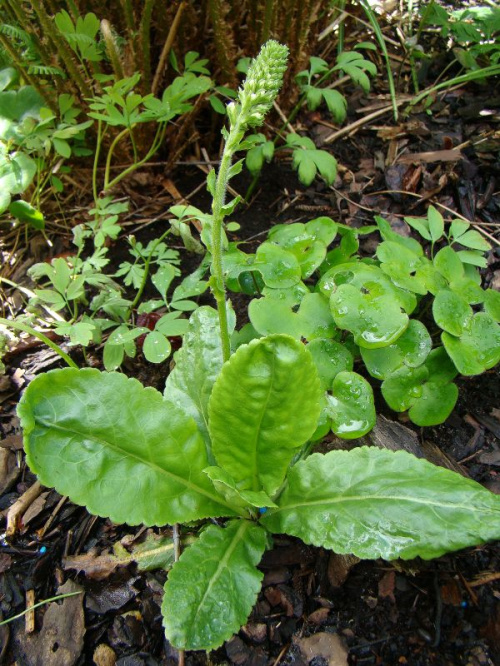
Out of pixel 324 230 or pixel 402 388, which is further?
pixel 324 230

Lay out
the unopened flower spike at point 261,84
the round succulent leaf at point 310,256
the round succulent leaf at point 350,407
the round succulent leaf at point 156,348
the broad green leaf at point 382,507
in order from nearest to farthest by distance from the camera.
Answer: the unopened flower spike at point 261,84
the broad green leaf at point 382,507
the round succulent leaf at point 350,407
the round succulent leaf at point 156,348
the round succulent leaf at point 310,256

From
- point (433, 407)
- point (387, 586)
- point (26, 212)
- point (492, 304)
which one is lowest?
point (387, 586)

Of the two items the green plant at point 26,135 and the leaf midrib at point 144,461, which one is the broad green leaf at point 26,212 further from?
the leaf midrib at point 144,461

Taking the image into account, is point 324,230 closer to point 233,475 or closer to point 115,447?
point 233,475

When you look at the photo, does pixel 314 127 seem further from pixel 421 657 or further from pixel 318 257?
pixel 421 657

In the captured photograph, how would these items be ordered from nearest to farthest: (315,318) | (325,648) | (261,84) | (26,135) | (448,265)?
(261,84)
(325,648)
(315,318)
(448,265)
(26,135)

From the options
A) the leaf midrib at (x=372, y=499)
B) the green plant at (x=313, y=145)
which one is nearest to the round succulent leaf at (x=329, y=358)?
the leaf midrib at (x=372, y=499)

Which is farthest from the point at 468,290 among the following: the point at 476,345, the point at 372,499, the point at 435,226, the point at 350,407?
the point at 372,499
